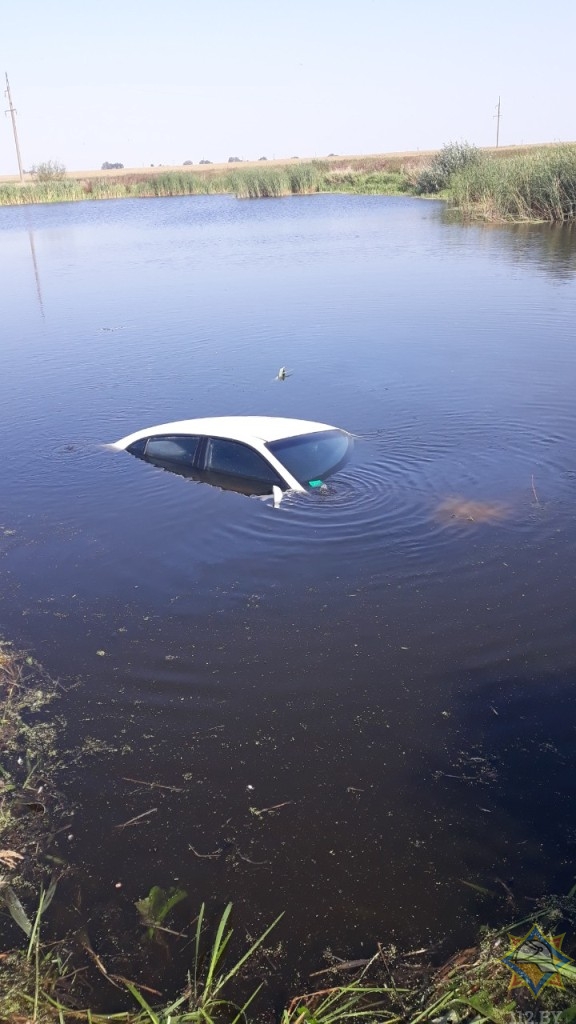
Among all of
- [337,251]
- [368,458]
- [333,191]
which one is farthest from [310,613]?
[333,191]

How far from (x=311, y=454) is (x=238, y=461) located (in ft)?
2.93

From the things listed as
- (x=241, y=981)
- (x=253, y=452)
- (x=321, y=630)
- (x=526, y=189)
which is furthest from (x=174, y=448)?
(x=526, y=189)

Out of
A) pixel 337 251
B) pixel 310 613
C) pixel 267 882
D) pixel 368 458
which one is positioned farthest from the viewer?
pixel 337 251

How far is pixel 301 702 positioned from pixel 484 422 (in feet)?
25.9

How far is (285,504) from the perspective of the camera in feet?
33.0

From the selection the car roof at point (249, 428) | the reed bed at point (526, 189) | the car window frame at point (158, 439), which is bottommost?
the car window frame at point (158, 439)

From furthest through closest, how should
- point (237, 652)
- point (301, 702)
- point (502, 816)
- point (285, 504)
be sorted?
1. point (285, 504)
2. point (237, 652)
3. point (301, 702)
4. point (502, 816)

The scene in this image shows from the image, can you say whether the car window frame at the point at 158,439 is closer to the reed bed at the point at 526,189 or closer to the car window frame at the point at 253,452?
the car window frame at the point at 253,452

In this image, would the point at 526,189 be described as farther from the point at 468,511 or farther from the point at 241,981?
the point at 241,981

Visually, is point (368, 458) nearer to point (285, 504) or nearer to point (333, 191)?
point (285, 504)

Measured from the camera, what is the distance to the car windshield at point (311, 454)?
9.97m

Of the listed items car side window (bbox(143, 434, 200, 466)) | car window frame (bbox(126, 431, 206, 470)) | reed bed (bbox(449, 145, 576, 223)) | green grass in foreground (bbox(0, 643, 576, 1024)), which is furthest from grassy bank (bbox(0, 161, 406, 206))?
green grass in foreground (bbox(0, 643, 576, 1024))

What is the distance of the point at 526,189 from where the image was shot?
3791 centimetres

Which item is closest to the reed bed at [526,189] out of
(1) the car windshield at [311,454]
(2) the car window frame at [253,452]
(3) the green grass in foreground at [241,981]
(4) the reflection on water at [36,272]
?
(4) the reflection on water at [36,272]
